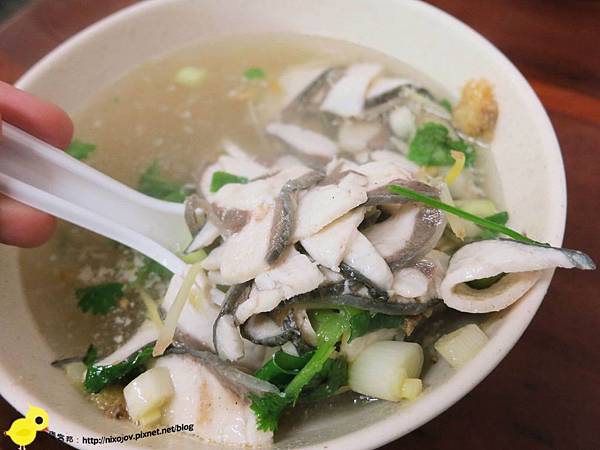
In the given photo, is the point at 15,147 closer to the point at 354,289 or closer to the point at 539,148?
the point at 354,289

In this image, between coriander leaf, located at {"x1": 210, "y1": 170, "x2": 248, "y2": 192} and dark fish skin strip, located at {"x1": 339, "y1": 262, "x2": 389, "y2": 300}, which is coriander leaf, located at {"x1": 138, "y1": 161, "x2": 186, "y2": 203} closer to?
coriander leaf, located at {"x1": 210, "y1": 170, "x2": 248, "y2": 192}

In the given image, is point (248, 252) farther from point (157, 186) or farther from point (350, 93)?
point (350, 93)

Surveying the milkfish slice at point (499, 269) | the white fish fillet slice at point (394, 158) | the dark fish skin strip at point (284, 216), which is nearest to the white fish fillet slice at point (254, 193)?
the dark fish skin strip at point (284, 216)

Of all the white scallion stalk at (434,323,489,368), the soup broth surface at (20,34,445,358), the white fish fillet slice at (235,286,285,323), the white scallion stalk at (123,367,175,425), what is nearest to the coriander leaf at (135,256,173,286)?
the soup broth surface at (20,34,445,358)

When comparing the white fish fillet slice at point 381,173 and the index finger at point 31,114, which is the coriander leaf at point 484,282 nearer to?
the white fish fillet slice at point 381,173

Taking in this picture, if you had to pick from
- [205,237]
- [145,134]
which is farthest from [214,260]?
[145,134]
